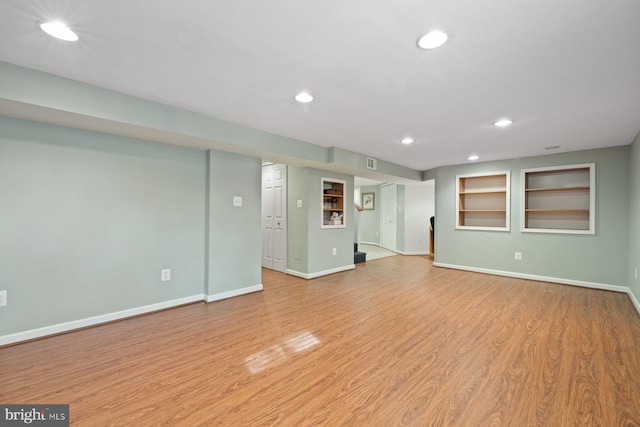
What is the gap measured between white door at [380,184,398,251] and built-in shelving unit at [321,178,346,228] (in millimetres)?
3296

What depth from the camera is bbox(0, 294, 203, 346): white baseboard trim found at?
2488 mm

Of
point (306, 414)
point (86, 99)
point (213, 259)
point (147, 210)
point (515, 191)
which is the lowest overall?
point (306, 414)

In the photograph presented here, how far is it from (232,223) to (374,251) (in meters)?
5.37

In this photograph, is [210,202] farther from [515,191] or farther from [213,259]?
[515,191]

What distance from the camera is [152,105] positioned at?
8.67ft

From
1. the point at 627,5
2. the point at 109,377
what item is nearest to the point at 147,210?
the point at 109,377

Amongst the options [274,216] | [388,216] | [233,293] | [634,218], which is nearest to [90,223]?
[233,293]

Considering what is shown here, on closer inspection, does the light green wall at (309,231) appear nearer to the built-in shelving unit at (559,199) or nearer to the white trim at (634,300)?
the built-in shelving unit at (559,199)

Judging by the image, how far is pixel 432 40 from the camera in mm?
1650

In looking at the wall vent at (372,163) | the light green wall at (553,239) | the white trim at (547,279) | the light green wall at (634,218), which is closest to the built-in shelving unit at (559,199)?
the light green wall at (553,239)

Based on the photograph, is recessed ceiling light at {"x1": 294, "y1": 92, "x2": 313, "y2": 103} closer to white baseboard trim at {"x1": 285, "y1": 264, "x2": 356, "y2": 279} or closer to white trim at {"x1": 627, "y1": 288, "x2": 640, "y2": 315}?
white baseboard trim at {"x1": 285, "y1": 264, "x2": 356, "y2": 279}

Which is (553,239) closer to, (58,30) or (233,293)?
(233,293)

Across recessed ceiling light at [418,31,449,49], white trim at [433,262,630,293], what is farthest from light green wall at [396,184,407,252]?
recessed ceiling light at [418,31,449,49]

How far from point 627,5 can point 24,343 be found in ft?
15.8
